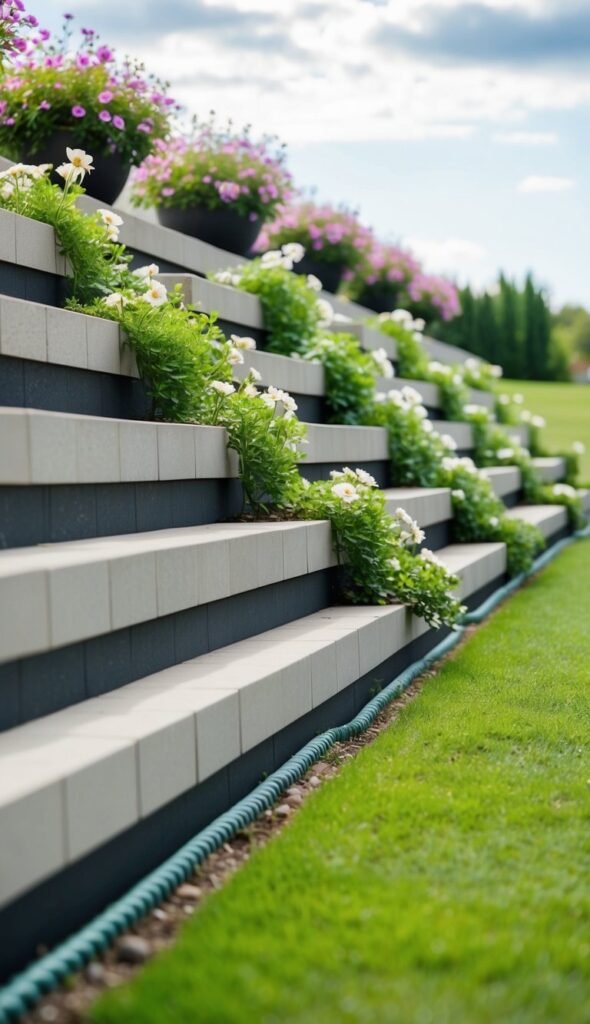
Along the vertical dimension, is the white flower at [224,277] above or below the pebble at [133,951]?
above

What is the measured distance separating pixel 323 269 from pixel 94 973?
30.4 feet

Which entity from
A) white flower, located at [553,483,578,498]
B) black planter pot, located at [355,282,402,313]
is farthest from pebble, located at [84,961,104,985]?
black planter pot, located at [355,282,402,313]

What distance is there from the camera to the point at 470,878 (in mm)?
2961

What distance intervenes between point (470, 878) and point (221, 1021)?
959 mm

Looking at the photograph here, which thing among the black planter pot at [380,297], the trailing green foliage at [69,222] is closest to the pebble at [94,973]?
the trailing green foliage at [69,222]

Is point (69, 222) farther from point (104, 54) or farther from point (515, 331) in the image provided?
point (515, 331)

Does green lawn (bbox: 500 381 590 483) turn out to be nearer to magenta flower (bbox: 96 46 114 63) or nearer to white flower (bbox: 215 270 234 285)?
white flower (bbox: 215 270 234 285)

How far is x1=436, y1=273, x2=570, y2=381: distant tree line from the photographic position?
1721 inches

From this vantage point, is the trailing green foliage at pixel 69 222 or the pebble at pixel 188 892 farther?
the trailing green foliage at pixel 69 222

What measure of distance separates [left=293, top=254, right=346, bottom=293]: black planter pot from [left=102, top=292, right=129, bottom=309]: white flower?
6.40m

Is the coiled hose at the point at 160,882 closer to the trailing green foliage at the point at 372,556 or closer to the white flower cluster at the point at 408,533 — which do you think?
the trailing green foliage at the point at 372,556

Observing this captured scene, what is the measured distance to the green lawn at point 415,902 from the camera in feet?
7.48

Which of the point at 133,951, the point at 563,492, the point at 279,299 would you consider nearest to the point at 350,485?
the point at 279,299

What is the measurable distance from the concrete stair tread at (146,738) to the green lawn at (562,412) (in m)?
14.9
